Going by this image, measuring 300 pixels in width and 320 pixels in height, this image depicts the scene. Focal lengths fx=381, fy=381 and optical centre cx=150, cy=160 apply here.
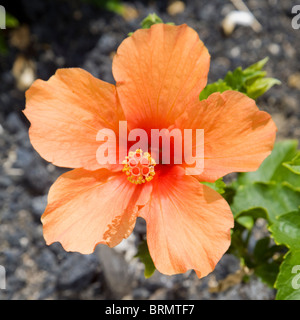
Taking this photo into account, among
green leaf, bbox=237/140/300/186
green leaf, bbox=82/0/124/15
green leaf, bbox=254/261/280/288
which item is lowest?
green leaf, bbox=254/261/280/288

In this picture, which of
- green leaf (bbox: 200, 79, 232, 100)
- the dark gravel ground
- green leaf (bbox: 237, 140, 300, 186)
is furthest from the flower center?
the dark gravel ground

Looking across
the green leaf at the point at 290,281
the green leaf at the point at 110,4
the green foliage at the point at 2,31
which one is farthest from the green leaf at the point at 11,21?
the green leaf at the point at 290,281

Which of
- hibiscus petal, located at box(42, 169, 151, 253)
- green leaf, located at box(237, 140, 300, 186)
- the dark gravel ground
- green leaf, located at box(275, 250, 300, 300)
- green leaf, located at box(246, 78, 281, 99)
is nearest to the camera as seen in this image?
hibiscus petal, located at box(42, 169, 151, 253)

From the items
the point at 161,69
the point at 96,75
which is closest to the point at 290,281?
the point at 161,69

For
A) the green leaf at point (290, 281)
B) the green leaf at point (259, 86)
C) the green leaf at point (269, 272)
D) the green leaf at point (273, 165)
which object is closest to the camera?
the green leaf at point (290, 281)

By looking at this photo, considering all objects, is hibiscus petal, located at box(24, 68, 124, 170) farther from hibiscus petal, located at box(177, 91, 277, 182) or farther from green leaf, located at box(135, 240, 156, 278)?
green leaf, located at box(135, 240, 156, 278)

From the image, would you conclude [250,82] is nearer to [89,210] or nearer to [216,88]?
[216,88]

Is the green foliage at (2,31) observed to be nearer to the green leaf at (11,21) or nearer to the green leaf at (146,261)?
the green leaf at (11,21)
